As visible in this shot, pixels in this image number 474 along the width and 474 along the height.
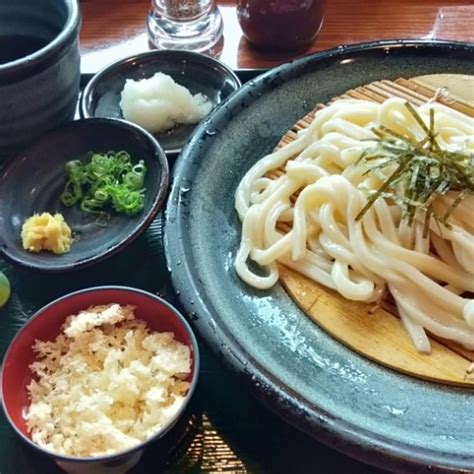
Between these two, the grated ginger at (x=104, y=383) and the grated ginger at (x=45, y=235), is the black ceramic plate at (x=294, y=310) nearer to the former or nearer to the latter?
the grated ginger at (x=104, y=383)

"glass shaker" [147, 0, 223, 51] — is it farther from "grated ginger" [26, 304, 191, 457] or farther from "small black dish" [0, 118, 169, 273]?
"grated ginger" [26, 304, 191, 457]

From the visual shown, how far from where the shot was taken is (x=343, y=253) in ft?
6.01

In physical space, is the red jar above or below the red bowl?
above

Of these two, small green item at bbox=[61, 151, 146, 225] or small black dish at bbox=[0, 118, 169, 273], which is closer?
small black dish at bbox=[0, 118, 169, 273]

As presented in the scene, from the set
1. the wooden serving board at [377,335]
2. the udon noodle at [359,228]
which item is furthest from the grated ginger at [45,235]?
the wooden serving board at [377,335]

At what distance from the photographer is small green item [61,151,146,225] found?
6.72 feet

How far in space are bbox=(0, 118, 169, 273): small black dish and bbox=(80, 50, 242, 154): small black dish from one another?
180mm

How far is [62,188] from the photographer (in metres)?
2.14

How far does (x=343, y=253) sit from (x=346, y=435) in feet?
1.72

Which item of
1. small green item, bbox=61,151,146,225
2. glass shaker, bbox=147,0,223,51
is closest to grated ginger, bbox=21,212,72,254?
small green item, bbox=61,151,146,225

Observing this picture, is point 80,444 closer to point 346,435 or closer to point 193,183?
point 346,435

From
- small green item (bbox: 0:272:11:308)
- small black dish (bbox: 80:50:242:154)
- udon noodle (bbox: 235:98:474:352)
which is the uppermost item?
udon noodle (bbox: 235:98:474:352)

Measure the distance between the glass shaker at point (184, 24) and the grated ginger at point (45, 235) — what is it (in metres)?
1.06

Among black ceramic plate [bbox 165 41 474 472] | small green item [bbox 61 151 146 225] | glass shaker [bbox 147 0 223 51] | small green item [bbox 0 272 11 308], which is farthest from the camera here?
glass shaker [bbox 147 0 223 51]
